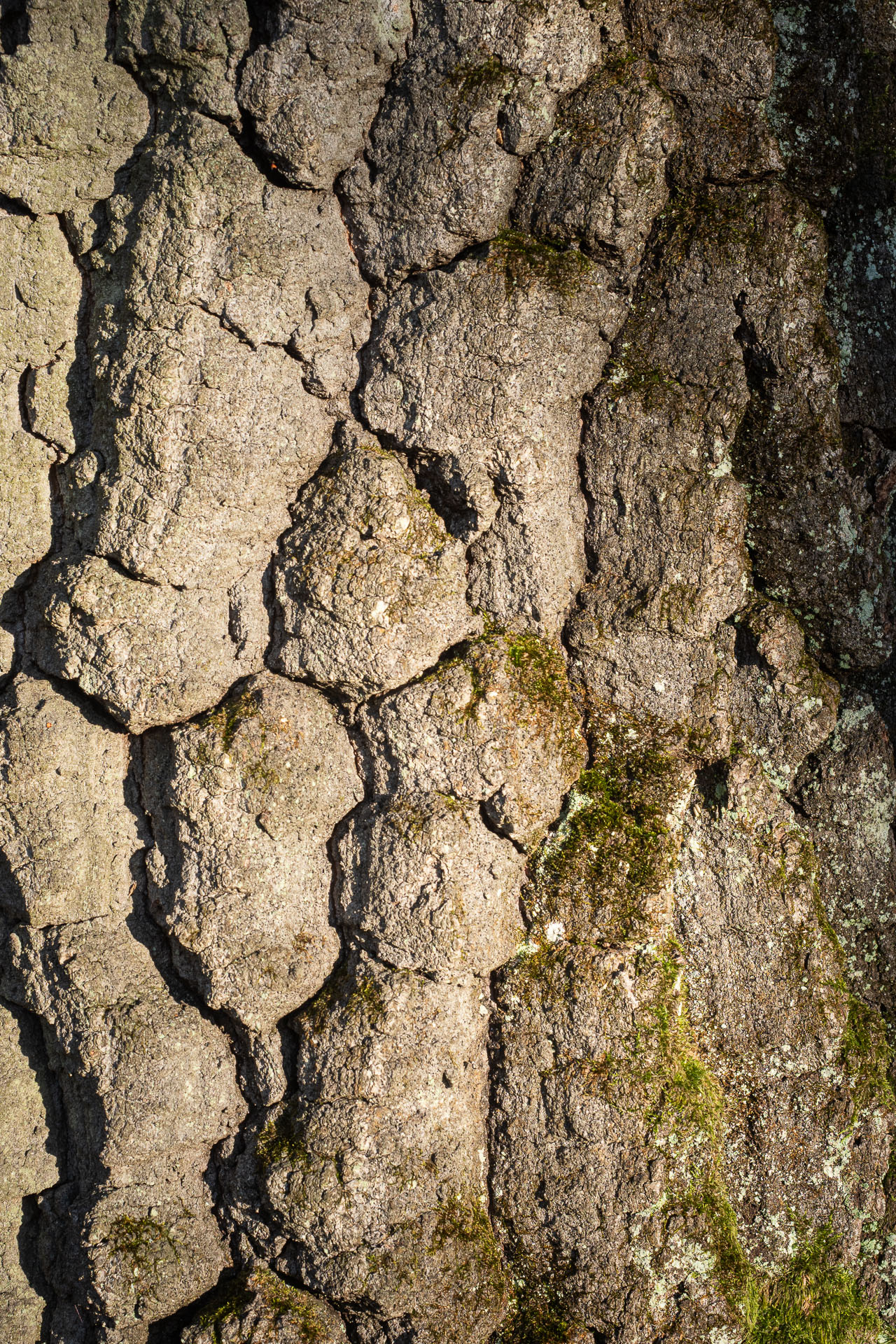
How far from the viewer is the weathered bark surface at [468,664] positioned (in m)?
1.72

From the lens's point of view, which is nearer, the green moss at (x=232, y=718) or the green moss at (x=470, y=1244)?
the green moss at (x=470, y=1244)

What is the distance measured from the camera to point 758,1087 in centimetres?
181

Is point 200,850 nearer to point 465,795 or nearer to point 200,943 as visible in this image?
point 200,943

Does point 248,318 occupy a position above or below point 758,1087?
above

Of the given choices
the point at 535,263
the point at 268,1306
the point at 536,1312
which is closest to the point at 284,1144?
the point at 268,1306

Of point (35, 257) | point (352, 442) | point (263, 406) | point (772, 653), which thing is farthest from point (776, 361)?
point (35, 257)

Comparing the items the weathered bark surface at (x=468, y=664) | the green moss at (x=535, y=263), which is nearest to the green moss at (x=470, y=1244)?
the weathered bark surface at (x=468, y=664)

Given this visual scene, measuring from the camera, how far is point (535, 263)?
1754mm

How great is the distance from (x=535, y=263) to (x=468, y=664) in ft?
2.40

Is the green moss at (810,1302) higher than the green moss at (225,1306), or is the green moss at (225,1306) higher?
the green moss at (810,1302)

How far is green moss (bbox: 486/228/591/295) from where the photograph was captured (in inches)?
68.7

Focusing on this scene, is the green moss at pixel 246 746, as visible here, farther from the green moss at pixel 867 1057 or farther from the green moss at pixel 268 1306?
the green moss at pixel 867 1057

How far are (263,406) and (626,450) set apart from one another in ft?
2.23

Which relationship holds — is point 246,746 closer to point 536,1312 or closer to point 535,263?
point 535,263
